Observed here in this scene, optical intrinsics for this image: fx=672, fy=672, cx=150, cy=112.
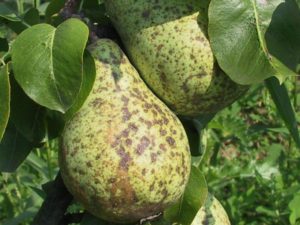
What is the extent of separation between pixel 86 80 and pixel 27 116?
153 millimetres

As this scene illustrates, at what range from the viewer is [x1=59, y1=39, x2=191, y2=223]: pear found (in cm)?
111

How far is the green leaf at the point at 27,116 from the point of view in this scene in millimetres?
1196

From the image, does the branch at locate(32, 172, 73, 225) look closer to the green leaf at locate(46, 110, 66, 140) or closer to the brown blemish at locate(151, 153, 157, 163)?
the green leaf at locate(46, 110, 66, 140)

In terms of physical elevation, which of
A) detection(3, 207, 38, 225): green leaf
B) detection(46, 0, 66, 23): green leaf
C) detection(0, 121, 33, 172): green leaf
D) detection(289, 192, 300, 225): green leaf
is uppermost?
detection(46, 0, 66, 23): green leaf

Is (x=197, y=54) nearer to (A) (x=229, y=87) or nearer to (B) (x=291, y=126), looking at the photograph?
(A) (x=229, y=87)

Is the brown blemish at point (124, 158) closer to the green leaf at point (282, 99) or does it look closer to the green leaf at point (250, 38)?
the green leaf at point (250, 38)

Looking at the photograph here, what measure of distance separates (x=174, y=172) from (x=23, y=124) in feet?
0.96

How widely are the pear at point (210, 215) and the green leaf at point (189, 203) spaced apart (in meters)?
0.13

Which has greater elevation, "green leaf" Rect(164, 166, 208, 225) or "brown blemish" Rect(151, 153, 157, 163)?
"brown blemish" Rect(151, 153, 157, 163)

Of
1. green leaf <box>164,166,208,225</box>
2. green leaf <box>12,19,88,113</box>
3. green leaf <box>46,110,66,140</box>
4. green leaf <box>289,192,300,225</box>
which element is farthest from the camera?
green leaf <box>289,192,300,225</box>

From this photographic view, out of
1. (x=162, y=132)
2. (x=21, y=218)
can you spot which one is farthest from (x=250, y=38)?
(x=21, y=218)

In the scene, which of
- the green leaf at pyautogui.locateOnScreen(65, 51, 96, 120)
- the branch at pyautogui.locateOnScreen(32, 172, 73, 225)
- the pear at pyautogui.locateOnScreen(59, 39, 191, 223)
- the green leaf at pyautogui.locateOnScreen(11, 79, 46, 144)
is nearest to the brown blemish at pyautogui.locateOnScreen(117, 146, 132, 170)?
the pear at pyautogui.locateOnScreen(59, 39, 191, 223)

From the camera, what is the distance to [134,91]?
118 cm

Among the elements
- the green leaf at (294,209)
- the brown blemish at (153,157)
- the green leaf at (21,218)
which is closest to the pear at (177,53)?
the brown blemish at (153,157)
